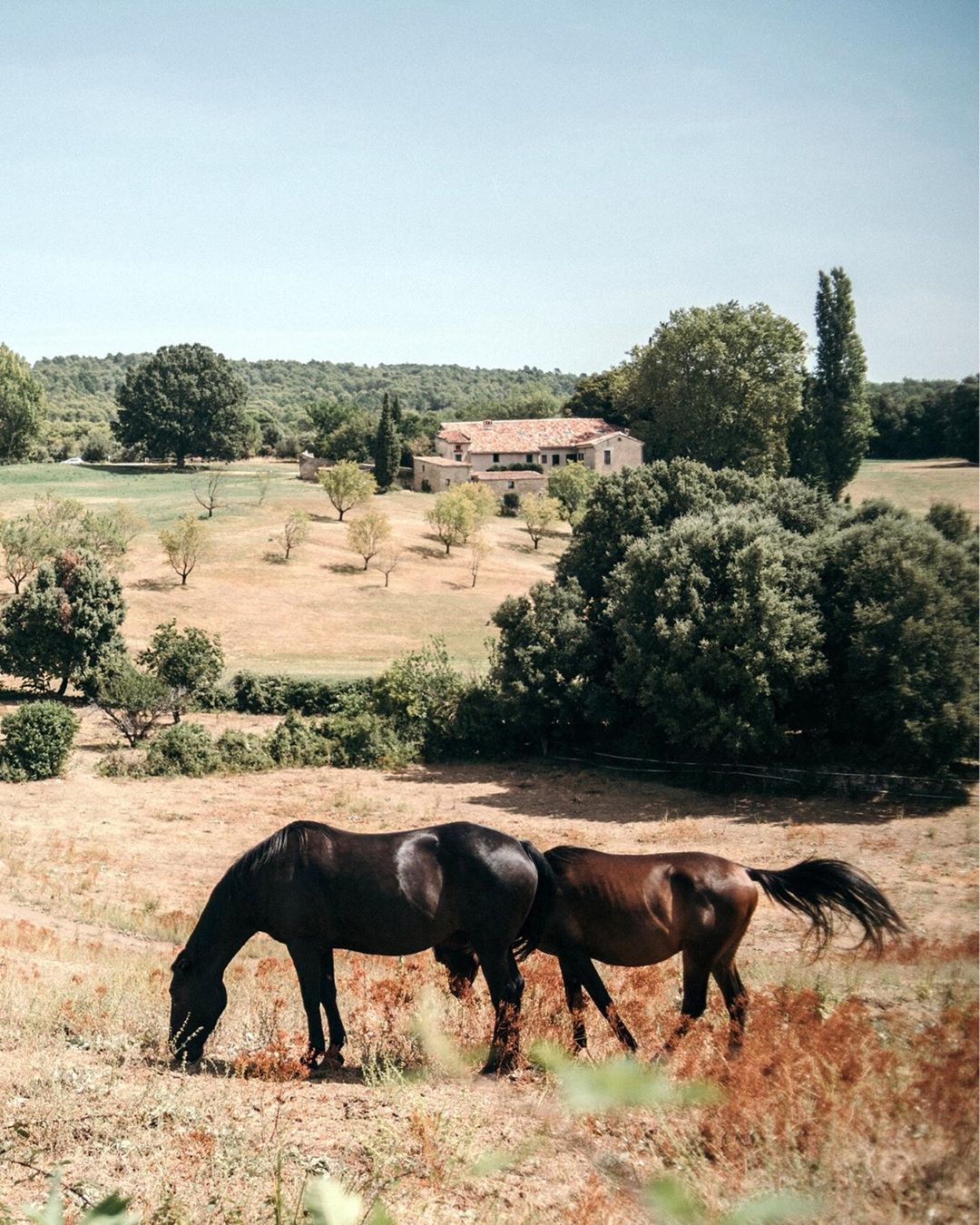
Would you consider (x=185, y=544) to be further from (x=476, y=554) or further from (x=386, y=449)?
(x=386, y=449)

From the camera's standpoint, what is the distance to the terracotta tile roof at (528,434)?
317 feet

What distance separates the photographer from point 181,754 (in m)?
32.0

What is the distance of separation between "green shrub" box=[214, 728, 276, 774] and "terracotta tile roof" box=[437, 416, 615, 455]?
2593 inches

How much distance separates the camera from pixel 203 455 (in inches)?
4220

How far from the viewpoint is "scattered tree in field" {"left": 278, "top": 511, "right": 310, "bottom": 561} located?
2628 inches

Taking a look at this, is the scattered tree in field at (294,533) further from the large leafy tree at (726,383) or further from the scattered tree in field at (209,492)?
the large leafy tree at (726,383)

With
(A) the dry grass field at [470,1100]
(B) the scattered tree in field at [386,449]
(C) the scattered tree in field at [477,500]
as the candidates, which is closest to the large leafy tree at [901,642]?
(A) the dry grass field at [470,1100]

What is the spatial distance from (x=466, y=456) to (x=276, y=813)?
239 ft

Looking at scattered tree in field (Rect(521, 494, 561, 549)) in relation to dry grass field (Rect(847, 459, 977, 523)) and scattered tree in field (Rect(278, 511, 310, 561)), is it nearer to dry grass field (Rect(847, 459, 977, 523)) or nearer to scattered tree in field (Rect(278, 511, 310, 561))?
scattered tree in field (Rect(278, 511, 310, 561))

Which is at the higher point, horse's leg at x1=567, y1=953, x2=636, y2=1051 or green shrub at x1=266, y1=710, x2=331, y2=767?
horse's leg at x1=567, y1=953, x2=636, y2=1051

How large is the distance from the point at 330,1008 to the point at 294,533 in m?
59.8

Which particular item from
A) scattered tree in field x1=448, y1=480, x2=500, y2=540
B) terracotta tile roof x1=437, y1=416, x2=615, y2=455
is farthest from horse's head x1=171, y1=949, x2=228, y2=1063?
terracotta tile roof x1=437, y1=416, x2=615, y2=455

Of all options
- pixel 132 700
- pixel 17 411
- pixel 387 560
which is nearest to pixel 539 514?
pixel 387 560

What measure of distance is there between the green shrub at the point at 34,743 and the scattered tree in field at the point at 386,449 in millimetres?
60271
